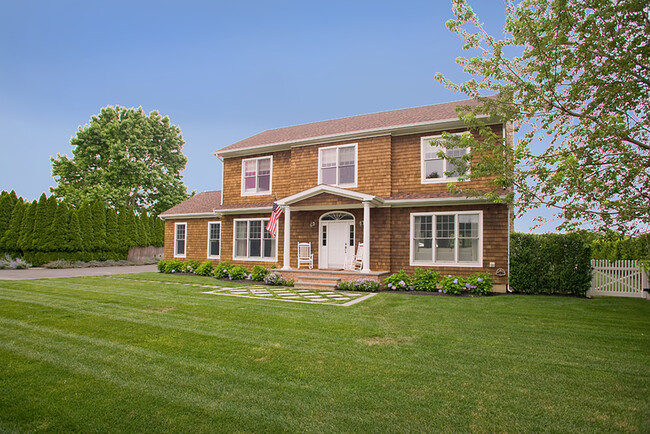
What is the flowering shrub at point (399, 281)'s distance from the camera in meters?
12.2

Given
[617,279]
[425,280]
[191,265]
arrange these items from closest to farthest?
[617,279]
[425,280]
[191,265]

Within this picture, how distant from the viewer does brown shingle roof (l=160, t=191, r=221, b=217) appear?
61.4 ft

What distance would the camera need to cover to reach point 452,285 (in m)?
11.4

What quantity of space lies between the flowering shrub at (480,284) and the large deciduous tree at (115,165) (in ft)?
90.6

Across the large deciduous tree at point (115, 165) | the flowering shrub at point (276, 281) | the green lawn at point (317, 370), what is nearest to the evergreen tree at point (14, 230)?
the large deciduous tree at point (115, 165)

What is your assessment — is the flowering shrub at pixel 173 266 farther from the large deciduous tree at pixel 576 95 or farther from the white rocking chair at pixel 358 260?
the large deciduous tree at pixel 576 95

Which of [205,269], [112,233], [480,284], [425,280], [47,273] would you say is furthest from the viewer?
[112,233]

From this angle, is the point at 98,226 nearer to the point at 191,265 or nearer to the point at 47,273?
the point at 47,273

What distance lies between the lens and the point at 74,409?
3.28m

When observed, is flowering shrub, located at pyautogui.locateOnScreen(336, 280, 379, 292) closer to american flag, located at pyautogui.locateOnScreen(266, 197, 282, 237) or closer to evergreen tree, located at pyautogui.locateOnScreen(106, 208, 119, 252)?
american flag, located at pyautogui.locateOnScreen(266, 197, 282, 237)

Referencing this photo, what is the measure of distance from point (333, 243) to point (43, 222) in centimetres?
1825

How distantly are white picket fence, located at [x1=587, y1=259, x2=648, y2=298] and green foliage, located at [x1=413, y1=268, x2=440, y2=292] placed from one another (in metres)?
4.77

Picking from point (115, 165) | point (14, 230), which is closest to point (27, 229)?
point (14, 230)

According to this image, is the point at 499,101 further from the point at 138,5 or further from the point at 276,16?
the point at 138,5
